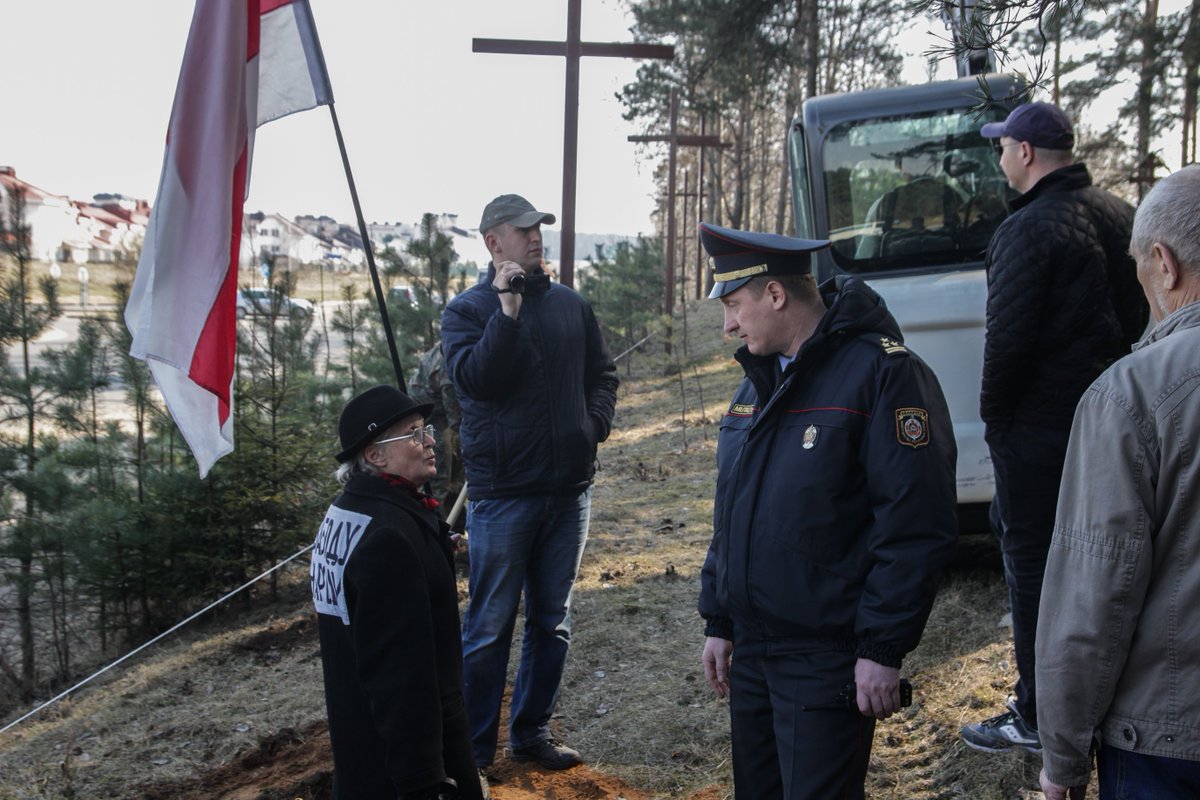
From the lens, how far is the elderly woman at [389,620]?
2.76 metres

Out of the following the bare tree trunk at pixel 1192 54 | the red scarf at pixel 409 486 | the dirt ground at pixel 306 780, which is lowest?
the dirt ground at pixel 306 780

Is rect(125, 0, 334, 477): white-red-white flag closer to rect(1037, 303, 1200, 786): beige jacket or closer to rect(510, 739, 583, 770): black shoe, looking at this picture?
rect(510, 739, 583, 770): black shoe

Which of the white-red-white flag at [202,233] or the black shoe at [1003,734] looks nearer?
the white-red-white flag at [202,233]

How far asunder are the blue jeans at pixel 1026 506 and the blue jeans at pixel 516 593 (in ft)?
5.18

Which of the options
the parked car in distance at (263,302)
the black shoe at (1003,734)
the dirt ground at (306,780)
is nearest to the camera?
the black shoe at (1003,734)

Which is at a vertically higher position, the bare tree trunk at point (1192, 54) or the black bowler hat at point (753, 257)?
the bare tree trunk at point (1192, 54)

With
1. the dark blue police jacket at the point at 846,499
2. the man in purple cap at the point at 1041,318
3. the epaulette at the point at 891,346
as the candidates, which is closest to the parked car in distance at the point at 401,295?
the man in purple cap at the point at 1041,318

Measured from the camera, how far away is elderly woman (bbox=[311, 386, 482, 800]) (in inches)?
109

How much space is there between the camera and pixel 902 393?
2607mm

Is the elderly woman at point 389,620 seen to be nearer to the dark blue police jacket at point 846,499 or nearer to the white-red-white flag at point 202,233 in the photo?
the dark blue police jacket at point 846,499

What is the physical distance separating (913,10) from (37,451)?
8378 millimetres

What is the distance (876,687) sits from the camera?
2.50m

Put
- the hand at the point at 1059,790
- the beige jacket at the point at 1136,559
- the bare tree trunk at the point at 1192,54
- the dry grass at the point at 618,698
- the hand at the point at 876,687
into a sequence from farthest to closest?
the bare tree trunk at the point at 1192,54, the dry grass at the point at 618,698, the hand at the point at 876,687, the hand at the point at 1059,790, the beige jacket at the point at 1136,559

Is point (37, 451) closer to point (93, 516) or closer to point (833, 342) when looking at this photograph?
point (93, 516)
